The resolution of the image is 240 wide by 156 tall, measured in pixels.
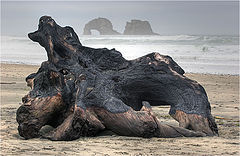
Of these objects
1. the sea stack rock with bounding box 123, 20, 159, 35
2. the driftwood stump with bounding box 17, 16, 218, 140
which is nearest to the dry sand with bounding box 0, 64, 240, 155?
the driftwood stump with bounding box 17, 16, 218, 140

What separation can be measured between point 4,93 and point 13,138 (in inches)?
188

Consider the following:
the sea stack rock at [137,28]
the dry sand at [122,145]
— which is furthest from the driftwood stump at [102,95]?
the sea stack rock at [137,28]

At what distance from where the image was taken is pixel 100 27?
329 feet

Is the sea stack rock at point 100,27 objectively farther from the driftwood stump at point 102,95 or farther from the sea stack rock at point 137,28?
the driftwood stump at point 102,95

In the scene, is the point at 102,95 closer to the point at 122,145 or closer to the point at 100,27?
the point at 122,145

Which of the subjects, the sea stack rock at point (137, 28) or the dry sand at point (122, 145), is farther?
the sea stack rock at point (137, 28)

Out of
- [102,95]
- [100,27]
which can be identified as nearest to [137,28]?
[100,27]

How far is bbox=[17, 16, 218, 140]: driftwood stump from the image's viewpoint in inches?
195

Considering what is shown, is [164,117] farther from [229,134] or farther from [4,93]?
[4,93]

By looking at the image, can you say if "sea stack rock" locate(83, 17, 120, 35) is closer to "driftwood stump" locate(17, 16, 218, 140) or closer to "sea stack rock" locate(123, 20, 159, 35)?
"sea stack rock" locate(123, 20, 159, 35)

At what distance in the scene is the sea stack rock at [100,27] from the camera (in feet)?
319

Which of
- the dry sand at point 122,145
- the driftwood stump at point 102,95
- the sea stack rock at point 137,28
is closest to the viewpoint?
the dry sand at point 122,145

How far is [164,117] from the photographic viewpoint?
7.09 meters

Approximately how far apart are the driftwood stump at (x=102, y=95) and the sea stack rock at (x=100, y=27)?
9020 cm
